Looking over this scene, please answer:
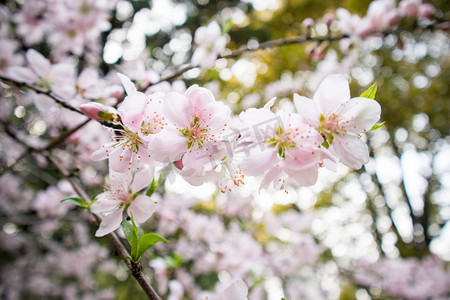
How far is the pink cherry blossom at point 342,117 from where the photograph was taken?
2.47ft

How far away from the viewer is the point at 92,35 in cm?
247

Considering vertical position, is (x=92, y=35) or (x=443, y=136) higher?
(x=92, y=35)

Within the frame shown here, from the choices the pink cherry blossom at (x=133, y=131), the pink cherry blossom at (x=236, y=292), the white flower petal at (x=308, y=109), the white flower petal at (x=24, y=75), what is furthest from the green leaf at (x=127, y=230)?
the white flower petal at (x=24, y=75)

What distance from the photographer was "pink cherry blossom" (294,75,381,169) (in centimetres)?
75

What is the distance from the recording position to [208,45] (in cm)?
168

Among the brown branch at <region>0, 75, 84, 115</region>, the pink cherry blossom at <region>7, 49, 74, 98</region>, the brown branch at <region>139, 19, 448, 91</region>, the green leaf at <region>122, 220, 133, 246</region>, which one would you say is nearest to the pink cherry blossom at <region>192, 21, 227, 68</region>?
the brown branch at <region>139, 19, 448, 91</region>

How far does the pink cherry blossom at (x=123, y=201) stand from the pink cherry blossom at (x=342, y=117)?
0.49m

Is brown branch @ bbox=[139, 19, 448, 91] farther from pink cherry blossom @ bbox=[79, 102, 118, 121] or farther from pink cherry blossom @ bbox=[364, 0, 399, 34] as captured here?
pink cherry blossom @ bbox=[79, 102, 118, 121]

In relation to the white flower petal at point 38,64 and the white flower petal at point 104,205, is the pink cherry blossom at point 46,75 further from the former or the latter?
the white flower petal at point 104,205

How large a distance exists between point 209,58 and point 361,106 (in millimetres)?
1022

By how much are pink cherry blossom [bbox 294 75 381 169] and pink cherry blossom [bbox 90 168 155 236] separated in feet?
1.61

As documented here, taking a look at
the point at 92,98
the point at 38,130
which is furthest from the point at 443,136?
the point at 38,130

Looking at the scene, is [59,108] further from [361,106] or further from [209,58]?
[361,106]

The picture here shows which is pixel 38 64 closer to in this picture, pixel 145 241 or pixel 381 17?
pixel 145 241
